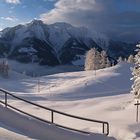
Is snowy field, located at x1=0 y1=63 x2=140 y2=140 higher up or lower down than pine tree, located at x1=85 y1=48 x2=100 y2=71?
lower down

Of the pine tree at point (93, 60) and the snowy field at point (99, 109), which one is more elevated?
the pine tree at point (93, 60)

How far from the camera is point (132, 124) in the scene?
25266mm

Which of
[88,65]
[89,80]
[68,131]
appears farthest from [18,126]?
[88,65]

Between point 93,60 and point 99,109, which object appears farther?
point 93,60

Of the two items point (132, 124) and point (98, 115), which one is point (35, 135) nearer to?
point (132, 124)

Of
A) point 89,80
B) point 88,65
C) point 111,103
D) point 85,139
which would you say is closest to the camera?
point 85,139

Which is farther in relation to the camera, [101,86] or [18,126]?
[101,86]

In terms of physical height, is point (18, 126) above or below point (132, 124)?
above

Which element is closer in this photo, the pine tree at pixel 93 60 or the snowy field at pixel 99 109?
the snowy field at pixel 99 109

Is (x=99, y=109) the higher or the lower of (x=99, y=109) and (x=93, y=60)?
the lower

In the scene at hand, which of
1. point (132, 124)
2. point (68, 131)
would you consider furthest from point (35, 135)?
point (132, 124)

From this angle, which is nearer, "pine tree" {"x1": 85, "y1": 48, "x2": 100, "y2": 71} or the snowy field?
the snowy field

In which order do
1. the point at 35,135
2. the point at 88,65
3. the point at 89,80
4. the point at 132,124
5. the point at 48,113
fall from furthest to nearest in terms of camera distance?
the point at 88,65, the point at 89,80, the point at 48,113, the point at 132,124, the point at 35,135

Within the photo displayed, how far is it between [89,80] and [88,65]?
52.9m
